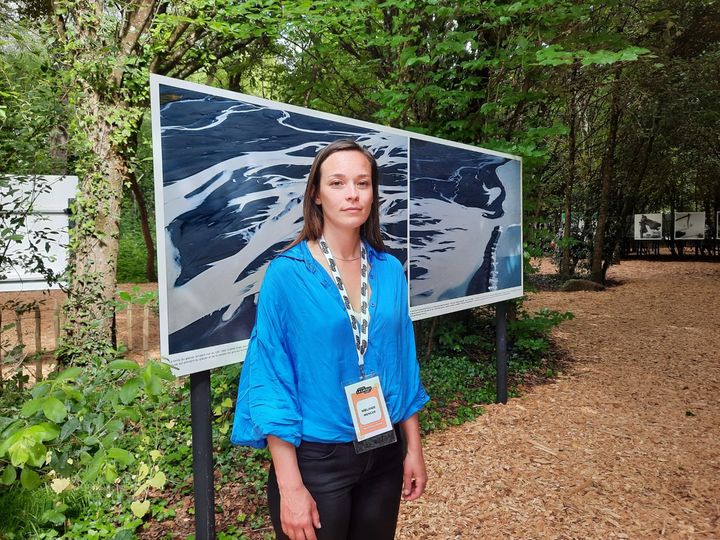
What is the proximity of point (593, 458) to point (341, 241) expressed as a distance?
3247mm

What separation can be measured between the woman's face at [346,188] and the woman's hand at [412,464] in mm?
672

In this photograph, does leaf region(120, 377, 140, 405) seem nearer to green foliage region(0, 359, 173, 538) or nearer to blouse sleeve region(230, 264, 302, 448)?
green foliage region(0, 359, 173, 538)

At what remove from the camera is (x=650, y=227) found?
20.9 m

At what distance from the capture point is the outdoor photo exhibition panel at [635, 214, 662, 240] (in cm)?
2069

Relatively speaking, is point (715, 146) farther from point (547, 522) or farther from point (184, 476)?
point (184, 476)

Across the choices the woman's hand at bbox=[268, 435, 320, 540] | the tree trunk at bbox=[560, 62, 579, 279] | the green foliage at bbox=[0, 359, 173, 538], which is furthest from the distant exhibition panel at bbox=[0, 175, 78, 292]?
the tree trunk at bbox=[560, 62, 579, 279]

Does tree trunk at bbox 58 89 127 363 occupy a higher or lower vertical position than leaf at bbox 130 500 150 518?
higher

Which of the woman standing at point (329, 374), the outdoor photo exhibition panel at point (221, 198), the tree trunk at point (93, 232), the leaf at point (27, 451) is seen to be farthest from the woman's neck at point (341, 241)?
the tree trunk at point (93, 232)

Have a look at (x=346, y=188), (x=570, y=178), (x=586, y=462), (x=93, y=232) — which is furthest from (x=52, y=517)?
(x=570, y=178)

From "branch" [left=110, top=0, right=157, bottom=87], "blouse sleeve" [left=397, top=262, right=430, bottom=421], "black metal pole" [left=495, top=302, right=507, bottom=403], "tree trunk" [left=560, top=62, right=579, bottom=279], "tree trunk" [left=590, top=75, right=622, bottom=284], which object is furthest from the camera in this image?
"tree trunk" [left=590, top=75, right=622, bottom=284]

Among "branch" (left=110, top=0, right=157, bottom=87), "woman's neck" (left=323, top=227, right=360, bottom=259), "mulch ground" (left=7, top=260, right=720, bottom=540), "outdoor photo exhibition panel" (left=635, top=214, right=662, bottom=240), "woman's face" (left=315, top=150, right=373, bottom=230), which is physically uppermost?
"branch" (left=110, top=0, right=157, bottom=87)

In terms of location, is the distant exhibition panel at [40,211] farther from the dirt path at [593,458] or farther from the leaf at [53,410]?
the dirt path at [593,458]

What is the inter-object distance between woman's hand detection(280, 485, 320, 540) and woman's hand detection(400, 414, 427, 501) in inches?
15.3

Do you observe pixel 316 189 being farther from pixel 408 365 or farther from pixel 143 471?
pixel 143 471
